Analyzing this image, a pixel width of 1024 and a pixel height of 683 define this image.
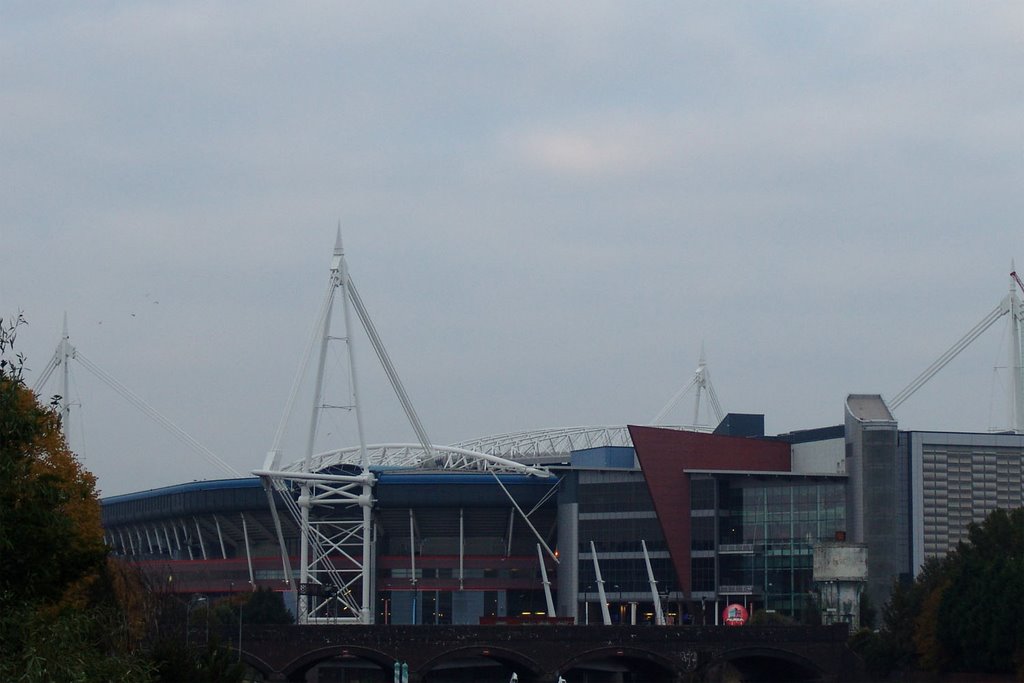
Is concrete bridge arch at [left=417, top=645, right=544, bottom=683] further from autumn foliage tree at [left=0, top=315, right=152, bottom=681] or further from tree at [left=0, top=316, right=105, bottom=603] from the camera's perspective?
tree at [left=0, top=316, right=105, bottom=603]

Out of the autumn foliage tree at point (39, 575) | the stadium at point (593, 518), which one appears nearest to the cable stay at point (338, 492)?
the stadium at point (593, 518)

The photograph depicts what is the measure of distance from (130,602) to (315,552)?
58.3m

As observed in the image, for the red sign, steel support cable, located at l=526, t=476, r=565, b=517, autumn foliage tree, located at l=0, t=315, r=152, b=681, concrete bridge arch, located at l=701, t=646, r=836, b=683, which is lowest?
concrete bridge arch, located at l=701, t=646, r=836, b=683

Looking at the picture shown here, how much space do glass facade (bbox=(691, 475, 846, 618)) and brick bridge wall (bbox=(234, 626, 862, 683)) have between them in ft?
100

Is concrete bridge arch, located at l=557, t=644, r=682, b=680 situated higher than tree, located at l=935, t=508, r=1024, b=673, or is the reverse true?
Answer: tree, located at l=935, t=508, r=1024, b=673

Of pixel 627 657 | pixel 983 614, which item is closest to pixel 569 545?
pixel 627 657

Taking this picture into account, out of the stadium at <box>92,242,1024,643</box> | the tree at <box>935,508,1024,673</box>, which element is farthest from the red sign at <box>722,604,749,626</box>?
the tree at <box>935,508,1024,673</box>

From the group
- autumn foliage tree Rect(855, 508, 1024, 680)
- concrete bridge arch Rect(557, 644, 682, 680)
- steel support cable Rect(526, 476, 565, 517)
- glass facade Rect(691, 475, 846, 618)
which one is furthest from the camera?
steel support cable Rect(526, 476, 565, 517)

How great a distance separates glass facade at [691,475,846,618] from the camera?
145m

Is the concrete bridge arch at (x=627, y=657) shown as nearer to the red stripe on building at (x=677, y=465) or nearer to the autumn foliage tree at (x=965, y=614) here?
the autumn foliage tree at (x=965, y=614)

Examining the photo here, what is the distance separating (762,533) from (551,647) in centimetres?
4211

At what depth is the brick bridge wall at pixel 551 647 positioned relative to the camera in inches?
4218

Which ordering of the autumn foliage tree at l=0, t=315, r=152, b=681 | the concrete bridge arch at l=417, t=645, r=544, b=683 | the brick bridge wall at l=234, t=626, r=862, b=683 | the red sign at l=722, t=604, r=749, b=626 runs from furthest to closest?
the red sign at l=722, t=604, r=749, b=626 → the concrete bridge arch at l=417, t=645, r=544, b=683 → the brick bridge wall at l=234, t=626, r=862, b=683 → the autumn foliage tree at l=0, t=315, r=152, b=681

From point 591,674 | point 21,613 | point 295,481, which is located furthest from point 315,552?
point 21,613
